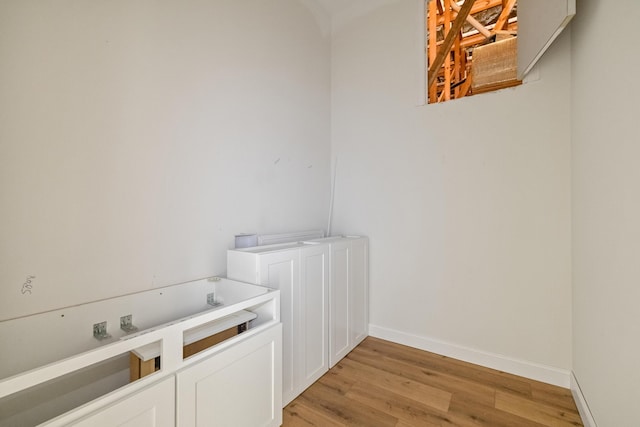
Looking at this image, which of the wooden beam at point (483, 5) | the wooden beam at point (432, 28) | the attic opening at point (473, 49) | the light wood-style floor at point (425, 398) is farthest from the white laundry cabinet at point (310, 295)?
the wooden beam at point (483, 5)

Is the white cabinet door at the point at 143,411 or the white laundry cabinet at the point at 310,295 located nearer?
the white cabinet door at the point at 143,411

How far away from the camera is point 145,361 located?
3.34 ft

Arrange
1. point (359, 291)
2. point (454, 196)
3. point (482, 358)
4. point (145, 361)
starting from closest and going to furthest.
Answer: point (145, 361)
point (482, 358)
point (454, 196)
point (359, 291)

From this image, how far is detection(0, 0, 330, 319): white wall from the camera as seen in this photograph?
40.1 inches

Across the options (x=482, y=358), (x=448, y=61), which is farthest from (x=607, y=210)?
(x=448, y=61)

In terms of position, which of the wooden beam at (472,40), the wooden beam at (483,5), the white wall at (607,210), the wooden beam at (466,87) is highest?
the wooden beam at (483,5)

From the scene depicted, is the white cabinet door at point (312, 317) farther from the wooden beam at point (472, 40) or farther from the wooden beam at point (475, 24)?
the wooden beam at point (472, 40)

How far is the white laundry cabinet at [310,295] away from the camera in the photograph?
154 cm

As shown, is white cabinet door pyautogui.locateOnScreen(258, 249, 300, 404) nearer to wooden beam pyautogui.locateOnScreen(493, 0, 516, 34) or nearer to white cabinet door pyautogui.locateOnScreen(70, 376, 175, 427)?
white cabinet door pyautogui.locateOnScreen(70, 376, 175, 427)

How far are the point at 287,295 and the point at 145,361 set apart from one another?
2.47 feet

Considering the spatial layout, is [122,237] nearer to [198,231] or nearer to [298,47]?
[198,231]

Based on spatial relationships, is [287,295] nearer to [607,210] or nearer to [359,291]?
[359,291]

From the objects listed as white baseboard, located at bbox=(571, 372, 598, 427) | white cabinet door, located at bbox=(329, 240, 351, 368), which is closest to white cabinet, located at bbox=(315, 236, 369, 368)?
white cabinet door, located at bbox=(329, 240, 351, 368)

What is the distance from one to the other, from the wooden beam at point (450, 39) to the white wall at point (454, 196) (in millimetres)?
198
